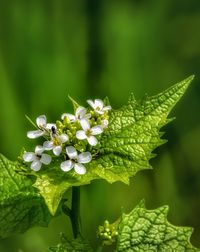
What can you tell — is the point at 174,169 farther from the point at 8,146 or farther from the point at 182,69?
the point at 8,146

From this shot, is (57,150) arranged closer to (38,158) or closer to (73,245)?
(38,158)

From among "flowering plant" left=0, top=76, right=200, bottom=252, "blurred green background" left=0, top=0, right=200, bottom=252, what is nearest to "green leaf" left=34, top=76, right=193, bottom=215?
"flowering plant" left=0, top=76, right=200, bottom=252

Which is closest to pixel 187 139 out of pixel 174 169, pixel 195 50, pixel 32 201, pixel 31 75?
pixel 174 169

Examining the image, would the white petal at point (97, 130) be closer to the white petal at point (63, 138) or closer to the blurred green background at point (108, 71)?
the white petal at point (63, 138)

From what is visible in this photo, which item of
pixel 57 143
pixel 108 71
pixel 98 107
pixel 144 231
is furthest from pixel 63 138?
pixel 108 71

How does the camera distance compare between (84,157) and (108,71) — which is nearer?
(84,157)

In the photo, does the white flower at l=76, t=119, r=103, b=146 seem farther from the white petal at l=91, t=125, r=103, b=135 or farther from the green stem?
the green stem

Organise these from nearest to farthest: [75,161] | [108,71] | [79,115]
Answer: [75,161]
[79,115]
[108,71]

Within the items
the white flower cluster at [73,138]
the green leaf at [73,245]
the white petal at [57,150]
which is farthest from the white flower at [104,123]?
the green leaf at [73,245]
